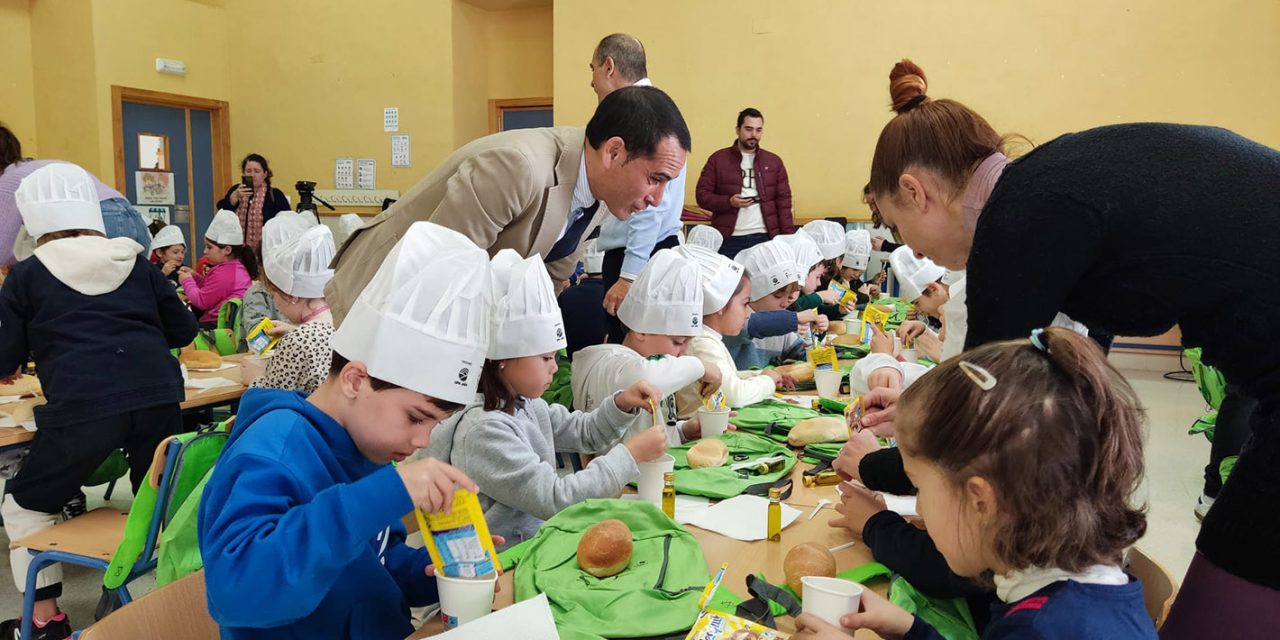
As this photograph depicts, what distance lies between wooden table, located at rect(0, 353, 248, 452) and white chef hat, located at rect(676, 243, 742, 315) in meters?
2.04

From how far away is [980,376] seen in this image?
124 cm

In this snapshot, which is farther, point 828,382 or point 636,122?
point 828,382

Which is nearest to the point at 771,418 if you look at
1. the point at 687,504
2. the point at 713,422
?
the point at 713,422

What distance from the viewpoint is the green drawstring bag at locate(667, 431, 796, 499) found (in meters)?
2.26

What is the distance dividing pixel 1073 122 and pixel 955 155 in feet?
26.9

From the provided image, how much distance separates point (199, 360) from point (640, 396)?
286cm

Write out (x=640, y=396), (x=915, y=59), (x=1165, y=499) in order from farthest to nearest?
(x=915, y=59), (x=1165, y=499), (x=640, y=396)

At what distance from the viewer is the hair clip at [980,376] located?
1225 millimetres

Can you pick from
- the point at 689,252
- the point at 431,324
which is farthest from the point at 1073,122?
the point at 431,324

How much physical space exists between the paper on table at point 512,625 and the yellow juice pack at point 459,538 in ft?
0.25

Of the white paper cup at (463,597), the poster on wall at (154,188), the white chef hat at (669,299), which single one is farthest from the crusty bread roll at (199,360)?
the poster on wall at (154,188)

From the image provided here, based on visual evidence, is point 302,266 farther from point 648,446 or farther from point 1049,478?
point 1049,478

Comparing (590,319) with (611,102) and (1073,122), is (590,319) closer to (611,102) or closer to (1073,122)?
(611,102)

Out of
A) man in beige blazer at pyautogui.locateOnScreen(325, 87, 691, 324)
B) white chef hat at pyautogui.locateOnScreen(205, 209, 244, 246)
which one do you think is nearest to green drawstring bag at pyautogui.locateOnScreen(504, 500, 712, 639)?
man in beige blazer at pyautogui.locateOnScreen(325, 87, 691, 324)
